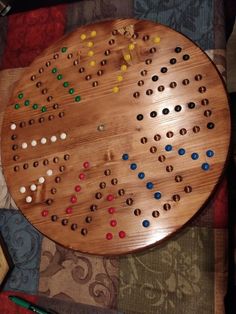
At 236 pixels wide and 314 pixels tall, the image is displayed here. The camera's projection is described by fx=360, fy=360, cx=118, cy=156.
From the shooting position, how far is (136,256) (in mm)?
836

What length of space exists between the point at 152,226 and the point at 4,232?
18.7 inches

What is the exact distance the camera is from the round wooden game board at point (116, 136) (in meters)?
0.71

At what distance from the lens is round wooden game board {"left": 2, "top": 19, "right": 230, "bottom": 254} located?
71 cm

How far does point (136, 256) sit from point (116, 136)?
284 mm

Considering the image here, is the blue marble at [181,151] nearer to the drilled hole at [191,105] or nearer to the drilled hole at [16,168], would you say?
the drilled hole at [191,105]

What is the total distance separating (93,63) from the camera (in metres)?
0.83

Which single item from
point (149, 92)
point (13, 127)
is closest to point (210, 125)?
point (149, 92)

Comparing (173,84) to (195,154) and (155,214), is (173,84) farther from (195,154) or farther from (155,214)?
(155,214)

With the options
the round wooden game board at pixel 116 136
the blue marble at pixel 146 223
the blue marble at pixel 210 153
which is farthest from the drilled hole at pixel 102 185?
the blue marble at pixel 210 153

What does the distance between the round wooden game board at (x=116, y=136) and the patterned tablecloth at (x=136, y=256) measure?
124 millimetres

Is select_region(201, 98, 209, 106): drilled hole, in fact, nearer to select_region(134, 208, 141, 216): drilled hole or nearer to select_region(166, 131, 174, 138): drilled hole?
select_region(166, 131, 174, 138): drilled hole

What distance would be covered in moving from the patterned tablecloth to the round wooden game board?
124mm

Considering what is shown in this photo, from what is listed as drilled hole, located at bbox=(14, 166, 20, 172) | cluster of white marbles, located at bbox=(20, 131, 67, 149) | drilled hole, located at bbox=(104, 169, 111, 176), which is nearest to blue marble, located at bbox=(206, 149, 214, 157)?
drilled hole, located at bbox=(104, 169, 111, 176)

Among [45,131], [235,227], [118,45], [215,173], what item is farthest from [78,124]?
[235,227]
